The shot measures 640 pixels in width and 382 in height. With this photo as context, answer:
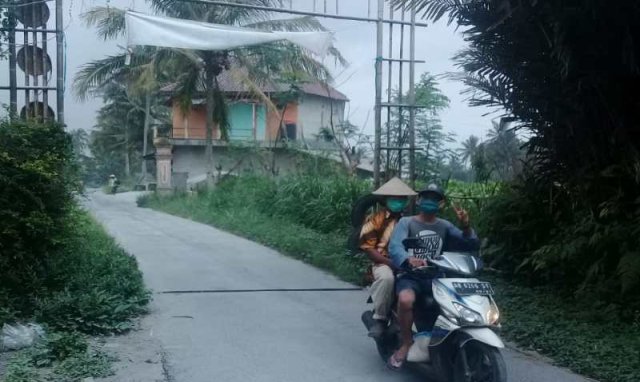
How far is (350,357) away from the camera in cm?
685

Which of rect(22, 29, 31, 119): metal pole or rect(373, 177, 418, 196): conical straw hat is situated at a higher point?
rect(22, 29, 31, 119): metal pole

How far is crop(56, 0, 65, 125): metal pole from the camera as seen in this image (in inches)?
384

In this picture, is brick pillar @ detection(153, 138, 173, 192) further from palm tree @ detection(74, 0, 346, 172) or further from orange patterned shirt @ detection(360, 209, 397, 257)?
orange patterned shirt @ detection(360, 209, 397, 257)

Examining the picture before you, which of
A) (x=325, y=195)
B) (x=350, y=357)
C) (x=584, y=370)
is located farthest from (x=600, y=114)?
(x=325, y=195)

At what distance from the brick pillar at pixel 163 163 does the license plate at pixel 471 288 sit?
99.5 ft

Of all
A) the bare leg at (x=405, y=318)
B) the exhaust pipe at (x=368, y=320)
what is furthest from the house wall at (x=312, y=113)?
the bare leg at (x=405, y=318)

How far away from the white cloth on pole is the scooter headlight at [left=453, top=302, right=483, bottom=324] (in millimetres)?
7345

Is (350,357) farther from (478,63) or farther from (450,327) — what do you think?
(478,63)

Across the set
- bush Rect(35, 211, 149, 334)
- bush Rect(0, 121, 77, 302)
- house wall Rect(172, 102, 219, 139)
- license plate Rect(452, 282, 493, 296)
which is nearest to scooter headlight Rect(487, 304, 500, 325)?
license plate Rect(452, 282, 493, 296)

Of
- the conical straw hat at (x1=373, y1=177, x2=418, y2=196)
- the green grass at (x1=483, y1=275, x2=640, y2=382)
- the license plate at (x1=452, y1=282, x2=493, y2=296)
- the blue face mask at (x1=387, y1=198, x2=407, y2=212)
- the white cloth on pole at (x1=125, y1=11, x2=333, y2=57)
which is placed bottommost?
the green grass at (x1=483, y1=275, x2=640, y2=382)

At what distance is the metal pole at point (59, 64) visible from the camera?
9750 millimetres

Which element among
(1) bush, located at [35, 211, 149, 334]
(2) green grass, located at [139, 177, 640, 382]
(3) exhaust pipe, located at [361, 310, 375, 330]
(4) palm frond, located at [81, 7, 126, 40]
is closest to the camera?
(2) green grass, located at [139, 177, 640, 382]

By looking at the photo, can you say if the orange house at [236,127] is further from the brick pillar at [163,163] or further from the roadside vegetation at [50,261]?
the roadside vegetation at [50,261]

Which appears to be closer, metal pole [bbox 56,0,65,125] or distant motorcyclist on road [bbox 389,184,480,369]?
distant motorcyclist on road [bbox 389,184,480,369]
